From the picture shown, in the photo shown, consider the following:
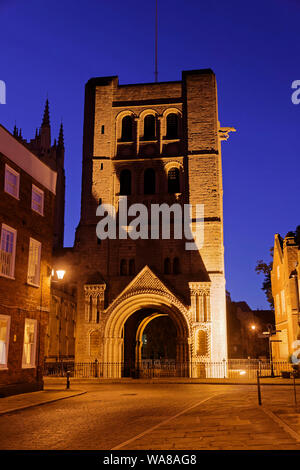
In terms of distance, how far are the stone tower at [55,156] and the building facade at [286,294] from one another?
45633mm

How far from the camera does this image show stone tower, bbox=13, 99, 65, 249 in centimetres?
8469

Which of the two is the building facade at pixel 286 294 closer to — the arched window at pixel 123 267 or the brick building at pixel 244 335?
the arched window at pixel 123 267

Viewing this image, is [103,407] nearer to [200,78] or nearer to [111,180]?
[111,180]

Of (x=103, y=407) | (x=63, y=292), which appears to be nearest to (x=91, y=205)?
(x=63, y=292)

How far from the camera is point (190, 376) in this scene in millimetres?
33031

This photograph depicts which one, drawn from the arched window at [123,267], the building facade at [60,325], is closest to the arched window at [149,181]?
the arched window at [123,267]

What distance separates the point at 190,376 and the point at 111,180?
15420 mm

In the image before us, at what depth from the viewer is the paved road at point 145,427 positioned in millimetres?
8930

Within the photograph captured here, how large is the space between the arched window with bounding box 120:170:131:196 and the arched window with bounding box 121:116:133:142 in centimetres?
282

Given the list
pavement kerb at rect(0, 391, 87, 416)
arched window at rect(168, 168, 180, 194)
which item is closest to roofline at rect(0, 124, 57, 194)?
pavement kerb at rect(0, 391, 87, 416)

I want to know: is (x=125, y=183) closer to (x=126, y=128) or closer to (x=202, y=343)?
(x=126, y=128)
